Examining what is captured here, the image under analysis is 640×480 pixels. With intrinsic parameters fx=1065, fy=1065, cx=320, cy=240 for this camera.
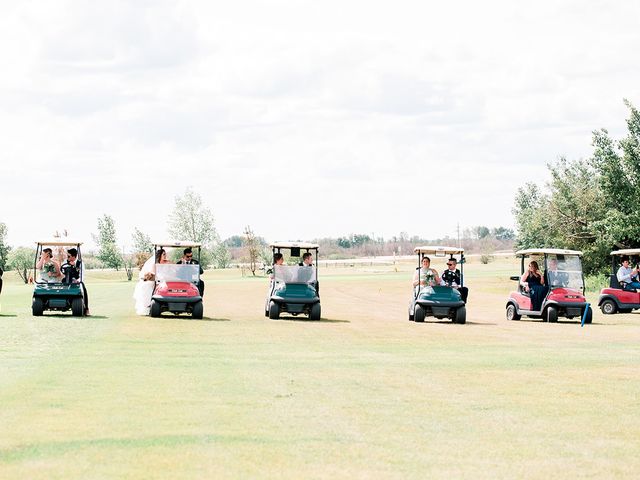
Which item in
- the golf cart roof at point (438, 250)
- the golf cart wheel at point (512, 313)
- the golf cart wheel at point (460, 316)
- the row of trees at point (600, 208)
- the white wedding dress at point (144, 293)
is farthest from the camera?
the row of trees at point (600, 208)

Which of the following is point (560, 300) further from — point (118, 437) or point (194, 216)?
point (194, 216)

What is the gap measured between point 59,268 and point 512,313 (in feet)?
46.3

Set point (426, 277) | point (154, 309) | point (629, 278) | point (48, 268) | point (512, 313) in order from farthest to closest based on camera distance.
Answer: point (629, 278) → point (512, 313) → point (426, 277) → point (154, 309) → point (48, 268)

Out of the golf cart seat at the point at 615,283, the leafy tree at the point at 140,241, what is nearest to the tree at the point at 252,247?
the leafy tree at the point at 140,241

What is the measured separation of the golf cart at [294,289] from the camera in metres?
32.1

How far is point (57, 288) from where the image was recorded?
31.3m

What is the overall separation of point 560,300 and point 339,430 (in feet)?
73.9

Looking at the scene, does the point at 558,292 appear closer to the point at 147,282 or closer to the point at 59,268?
the point at 147,282

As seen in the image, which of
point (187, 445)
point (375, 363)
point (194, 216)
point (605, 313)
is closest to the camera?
point (187, 445)

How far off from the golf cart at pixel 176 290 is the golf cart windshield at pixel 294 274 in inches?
95.9

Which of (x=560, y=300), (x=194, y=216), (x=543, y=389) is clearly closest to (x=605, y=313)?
(x=560, y=300)

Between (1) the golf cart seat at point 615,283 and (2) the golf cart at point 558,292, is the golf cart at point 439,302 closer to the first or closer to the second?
(2) the golf cart at point 558,292

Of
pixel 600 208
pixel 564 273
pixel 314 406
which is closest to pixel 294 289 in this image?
pixel 564 273

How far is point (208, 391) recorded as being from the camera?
14.1 metres
